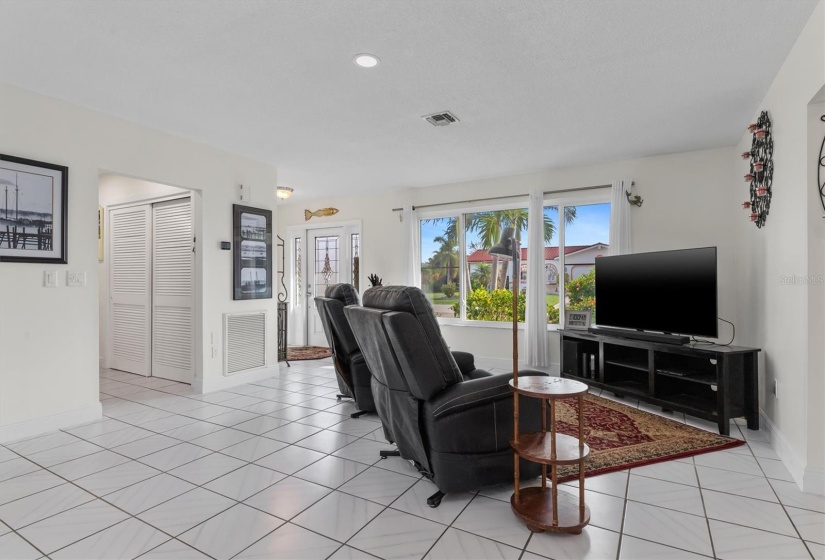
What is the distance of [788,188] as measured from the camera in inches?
107

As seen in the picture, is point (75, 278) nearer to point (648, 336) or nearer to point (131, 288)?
point (131, 288)

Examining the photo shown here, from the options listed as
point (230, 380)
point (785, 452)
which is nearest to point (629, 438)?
point (785, 452)

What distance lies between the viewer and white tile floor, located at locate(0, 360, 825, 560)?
187cm

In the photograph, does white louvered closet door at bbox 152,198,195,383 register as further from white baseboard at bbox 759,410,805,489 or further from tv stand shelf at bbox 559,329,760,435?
white baseboard at bbox 759,410,805,489

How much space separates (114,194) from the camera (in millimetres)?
5520

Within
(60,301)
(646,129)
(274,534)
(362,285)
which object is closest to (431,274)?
(362,285)

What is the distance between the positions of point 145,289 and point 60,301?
6.00ft

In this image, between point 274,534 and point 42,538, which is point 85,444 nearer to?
point 42,538

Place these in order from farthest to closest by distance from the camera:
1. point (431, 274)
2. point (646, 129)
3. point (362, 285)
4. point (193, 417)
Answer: point (362, 285), point (431, 274), point (646, 129), point (193, 417)

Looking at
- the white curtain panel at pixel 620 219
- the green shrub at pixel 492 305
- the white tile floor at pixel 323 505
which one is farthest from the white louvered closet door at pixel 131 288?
the white curtain panel at pixel 620 219

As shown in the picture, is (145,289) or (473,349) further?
(473,349)

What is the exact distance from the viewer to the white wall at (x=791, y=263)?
7.79 feet

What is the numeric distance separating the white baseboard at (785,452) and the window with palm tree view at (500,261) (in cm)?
231

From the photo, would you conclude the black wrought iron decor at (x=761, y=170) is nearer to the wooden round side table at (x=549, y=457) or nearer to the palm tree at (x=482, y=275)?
the wooden round side table at (x=549, y=457)
